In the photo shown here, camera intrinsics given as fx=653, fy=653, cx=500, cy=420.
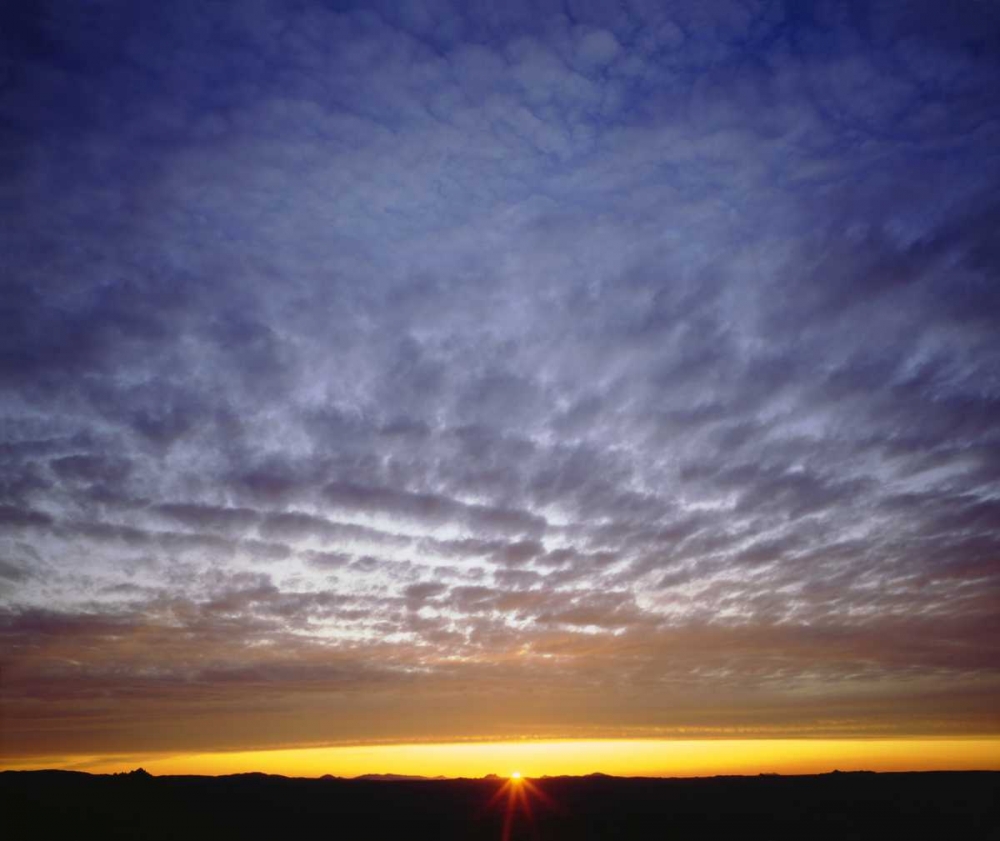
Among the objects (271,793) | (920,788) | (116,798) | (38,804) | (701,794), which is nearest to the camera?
(38,804)

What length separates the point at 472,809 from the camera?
50938mm

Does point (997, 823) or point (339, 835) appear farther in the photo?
point (997, 823)

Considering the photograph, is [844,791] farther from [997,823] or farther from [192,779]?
[192,779]

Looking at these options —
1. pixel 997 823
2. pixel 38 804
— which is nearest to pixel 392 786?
pixel 38 804

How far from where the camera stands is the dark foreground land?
41.8m

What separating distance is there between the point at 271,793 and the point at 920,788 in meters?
62.3

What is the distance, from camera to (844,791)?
61094mm

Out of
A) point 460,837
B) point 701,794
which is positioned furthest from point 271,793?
point 701,794

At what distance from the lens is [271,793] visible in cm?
5478

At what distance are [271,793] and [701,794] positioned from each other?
125 ft

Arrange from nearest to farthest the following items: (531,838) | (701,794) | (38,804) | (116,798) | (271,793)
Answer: (531,838) → (38,804) → (116,798) → (271,793) → (701,794)

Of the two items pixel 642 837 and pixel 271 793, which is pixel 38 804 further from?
pixel 642 837

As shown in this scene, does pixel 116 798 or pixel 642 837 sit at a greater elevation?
pixel 116 798

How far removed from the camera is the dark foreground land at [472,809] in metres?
41.8
